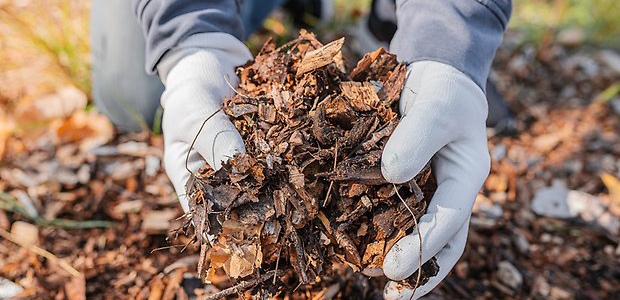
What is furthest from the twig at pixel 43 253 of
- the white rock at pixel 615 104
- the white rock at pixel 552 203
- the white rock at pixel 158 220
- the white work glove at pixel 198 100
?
the white rock at pixel 615 104

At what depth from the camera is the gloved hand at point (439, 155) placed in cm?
141

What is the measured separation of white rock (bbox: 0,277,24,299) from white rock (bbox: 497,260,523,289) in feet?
6.20

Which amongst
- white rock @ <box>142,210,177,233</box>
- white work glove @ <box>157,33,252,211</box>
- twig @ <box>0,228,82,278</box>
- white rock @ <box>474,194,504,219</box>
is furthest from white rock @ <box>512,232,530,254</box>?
twig @ <box>0,228,82,278</box>

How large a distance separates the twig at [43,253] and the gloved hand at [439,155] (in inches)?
48.3

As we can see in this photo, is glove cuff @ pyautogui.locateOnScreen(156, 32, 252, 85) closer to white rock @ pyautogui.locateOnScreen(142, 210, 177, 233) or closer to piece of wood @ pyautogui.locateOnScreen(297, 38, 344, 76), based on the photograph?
piece of wood @ pyautogui.locateOnScreen(297, 38, 344, 76)

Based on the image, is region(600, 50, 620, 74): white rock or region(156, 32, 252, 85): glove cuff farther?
region(600, 50, 620, 74): white rock

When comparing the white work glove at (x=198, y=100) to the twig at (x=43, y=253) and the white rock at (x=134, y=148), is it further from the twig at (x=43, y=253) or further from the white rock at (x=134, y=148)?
the white rock at (x=134, y=148)

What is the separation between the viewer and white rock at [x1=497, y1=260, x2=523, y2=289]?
6.33 ft

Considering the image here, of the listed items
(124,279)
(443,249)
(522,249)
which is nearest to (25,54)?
(124,279)

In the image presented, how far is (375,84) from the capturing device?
1.60m

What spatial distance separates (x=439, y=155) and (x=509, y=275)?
0.70 metres

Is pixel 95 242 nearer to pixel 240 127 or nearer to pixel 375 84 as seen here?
pixel 240 127

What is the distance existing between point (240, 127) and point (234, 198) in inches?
10.5

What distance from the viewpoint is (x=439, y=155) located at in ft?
5.33
